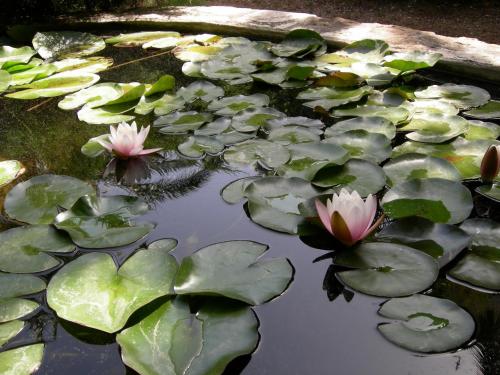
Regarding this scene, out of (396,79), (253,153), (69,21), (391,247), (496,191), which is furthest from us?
(69,21)

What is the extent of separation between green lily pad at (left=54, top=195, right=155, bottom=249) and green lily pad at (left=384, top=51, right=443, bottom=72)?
1.20 meters

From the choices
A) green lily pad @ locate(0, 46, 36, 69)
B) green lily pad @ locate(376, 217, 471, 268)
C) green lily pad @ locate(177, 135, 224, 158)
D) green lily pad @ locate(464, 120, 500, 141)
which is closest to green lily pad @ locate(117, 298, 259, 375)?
green lily pad @ locate(376, 217, 471, 268)

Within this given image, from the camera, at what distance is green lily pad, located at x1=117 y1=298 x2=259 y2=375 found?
74 centimetres

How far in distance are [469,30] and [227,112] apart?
3.43 meters

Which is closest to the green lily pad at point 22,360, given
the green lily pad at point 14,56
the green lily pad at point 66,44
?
the green lily pad at point 14,56

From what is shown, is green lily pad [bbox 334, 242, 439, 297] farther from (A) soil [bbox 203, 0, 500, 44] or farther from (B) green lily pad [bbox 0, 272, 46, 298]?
(A) soil [bbox 203, 0, 500, 44]

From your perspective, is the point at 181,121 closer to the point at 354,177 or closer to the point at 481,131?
the point at 354,177

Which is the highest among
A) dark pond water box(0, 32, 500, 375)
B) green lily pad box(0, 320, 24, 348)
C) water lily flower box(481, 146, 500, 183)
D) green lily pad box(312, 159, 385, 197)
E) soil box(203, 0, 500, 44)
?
water lily flower box(481, 146, 500, 183)

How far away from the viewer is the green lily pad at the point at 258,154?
1.35 metres

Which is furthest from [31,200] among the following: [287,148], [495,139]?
[495,139]

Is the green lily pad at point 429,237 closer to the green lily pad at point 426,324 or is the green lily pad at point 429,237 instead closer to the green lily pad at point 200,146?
the green lily pad at point 426,324

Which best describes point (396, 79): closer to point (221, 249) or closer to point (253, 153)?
point (253, 153)

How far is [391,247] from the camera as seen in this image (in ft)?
3.18

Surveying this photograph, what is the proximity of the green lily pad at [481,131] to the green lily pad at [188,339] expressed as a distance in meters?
0.98
